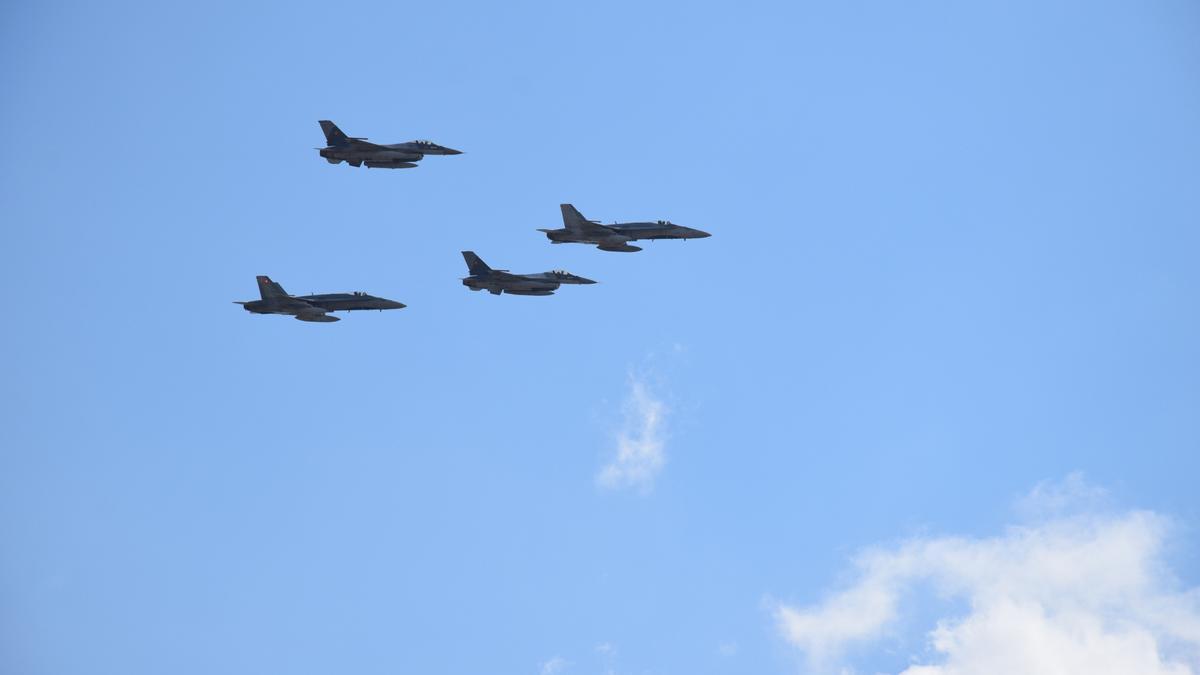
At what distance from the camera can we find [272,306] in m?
200
